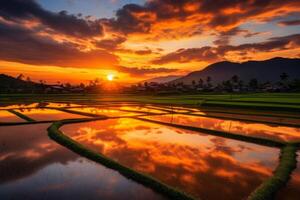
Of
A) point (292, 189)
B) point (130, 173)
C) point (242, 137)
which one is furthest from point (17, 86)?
point (292, 189)

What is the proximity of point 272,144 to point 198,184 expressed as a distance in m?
6.89

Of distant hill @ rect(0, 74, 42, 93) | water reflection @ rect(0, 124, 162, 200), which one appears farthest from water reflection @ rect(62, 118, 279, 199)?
distant hill @ rect(0, 74, 42, 93)

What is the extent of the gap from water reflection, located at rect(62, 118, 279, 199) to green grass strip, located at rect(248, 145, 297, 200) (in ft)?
1.04

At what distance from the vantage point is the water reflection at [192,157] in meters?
7.47

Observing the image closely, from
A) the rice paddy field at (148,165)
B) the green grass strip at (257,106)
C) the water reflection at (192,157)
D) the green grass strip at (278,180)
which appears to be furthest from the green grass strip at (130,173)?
the green grass strip at (257,106)

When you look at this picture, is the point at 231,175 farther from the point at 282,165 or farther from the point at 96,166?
the point at 96,166

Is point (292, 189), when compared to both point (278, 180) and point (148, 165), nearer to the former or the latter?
point (278, 180)

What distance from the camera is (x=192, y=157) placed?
33.8 ft

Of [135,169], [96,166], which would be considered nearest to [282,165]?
[135,169]

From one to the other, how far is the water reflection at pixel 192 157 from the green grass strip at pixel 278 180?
316 millimetres

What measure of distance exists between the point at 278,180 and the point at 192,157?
345 centimetres

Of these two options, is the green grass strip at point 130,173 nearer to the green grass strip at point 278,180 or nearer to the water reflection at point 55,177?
the water reflection at point 55,177

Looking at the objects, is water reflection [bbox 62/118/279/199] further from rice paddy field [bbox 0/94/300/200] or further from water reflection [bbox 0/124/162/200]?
water reflection [bbox 0/124/162/200]

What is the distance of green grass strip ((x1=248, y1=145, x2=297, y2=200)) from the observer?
656 cm
